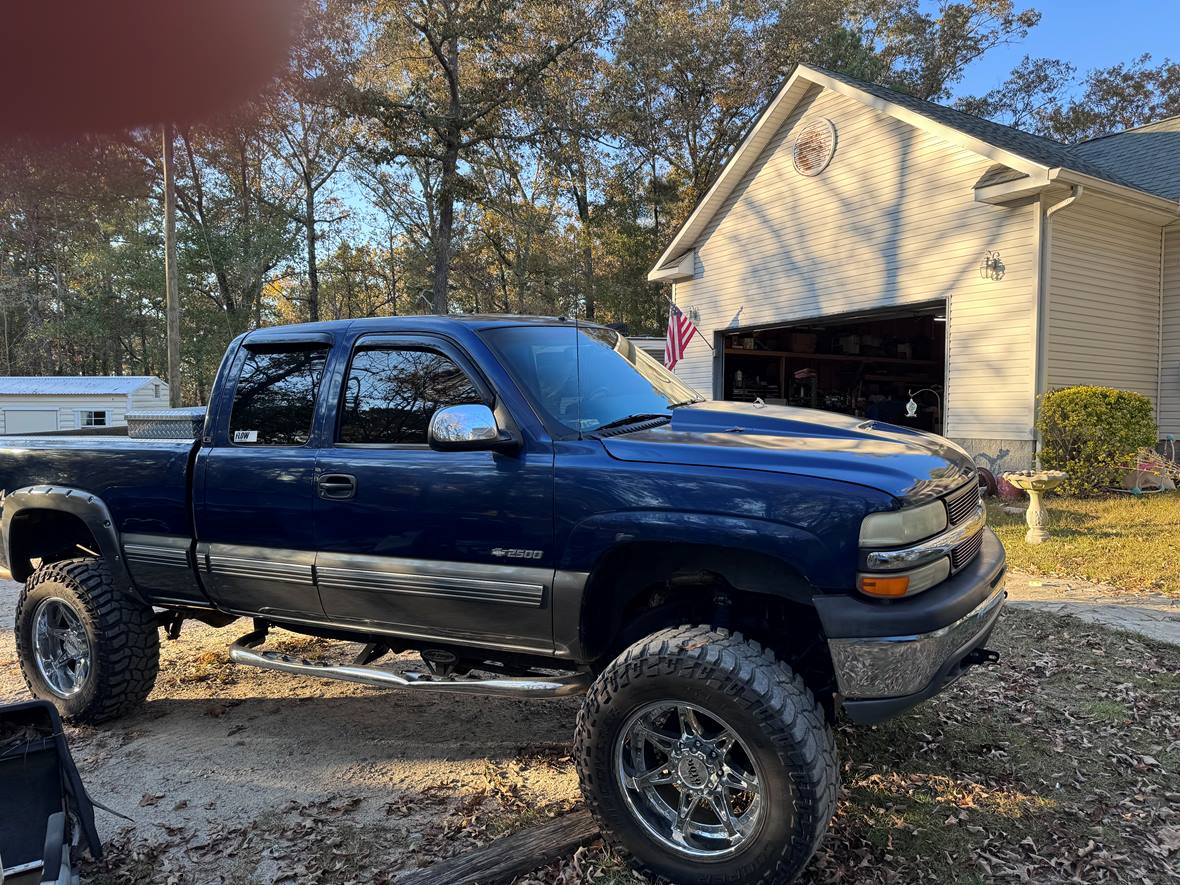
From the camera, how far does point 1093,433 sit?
9.59m

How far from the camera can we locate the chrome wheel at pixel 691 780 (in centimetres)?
255

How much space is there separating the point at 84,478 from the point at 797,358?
1508cm

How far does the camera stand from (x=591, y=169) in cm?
3194

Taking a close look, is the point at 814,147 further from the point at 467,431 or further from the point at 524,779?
the point at 524,779

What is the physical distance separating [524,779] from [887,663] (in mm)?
1791

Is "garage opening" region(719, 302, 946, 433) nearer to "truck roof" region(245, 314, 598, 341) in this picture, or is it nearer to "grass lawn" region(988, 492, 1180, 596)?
"grass lawn" region(988, 492, 1180, 596)

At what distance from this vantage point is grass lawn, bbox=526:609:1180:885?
8.84 ft

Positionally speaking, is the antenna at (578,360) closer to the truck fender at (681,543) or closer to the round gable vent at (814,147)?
the truck fender at (681,543)

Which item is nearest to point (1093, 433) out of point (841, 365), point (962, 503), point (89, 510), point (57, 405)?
point (841, 365)

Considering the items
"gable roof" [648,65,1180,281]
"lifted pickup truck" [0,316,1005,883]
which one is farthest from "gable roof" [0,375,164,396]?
"lifted pickup truck" [0,316,1005,883]

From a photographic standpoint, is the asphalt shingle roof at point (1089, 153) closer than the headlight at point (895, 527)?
No

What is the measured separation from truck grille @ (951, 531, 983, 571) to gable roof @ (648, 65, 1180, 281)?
8.89 metres

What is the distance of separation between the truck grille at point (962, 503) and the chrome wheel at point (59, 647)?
427cm

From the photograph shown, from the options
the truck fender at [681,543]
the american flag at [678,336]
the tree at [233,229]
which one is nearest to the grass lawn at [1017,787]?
Answer: the truck fender at [681,543]
